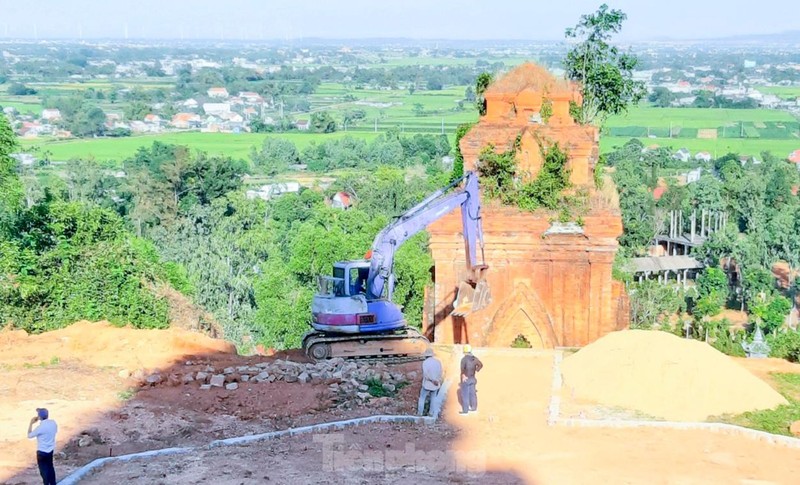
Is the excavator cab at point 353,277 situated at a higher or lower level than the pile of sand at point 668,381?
higher

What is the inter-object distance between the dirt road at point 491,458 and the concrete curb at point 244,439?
0.66 feet

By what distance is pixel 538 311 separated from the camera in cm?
2250

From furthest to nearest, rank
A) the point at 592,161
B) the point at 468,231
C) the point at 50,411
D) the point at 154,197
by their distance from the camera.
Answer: the point at 154,197, the point at 592,161, the point at 468,231, the point at 50,411

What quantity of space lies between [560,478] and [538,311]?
9.04m

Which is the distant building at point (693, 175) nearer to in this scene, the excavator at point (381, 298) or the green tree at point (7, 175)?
the excavator at point (381, 298)

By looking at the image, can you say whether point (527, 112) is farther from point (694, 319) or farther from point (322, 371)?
point (694, 319)

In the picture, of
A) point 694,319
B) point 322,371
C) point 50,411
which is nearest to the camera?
point 50,411

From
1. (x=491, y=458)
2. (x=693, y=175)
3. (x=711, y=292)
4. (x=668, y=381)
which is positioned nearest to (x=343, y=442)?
(x=491, y=458)

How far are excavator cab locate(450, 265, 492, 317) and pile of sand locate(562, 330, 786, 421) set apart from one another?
3067 millimetres

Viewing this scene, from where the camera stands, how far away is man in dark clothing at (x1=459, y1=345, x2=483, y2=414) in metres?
16.2

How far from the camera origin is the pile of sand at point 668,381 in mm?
16844

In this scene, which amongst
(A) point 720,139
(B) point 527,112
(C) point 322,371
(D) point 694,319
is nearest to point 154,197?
(D) point 694,319

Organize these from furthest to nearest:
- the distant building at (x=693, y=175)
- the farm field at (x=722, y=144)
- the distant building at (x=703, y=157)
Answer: the farm field at (x=722, y=144) → the distant building at (x=703, y=157) → the distant building at (x=693, y=175)

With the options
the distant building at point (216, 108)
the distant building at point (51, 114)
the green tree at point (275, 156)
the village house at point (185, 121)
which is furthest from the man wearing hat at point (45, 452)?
the distant building at point (216, 108)
